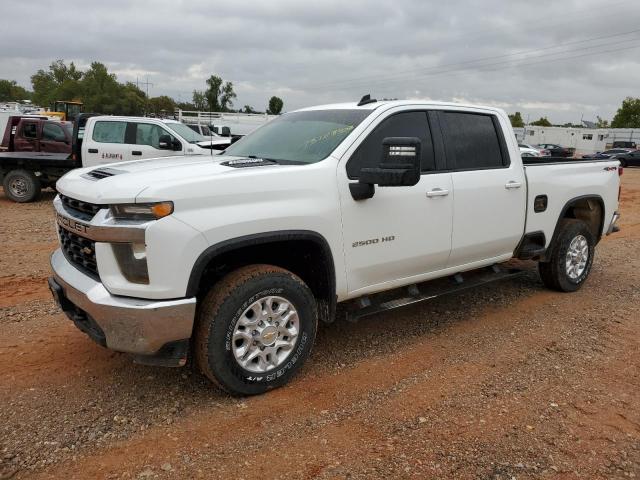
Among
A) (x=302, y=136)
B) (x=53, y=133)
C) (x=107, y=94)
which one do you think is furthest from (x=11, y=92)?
(x=302, y=136)

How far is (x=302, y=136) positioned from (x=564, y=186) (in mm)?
2854

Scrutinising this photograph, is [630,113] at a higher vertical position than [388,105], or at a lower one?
higher

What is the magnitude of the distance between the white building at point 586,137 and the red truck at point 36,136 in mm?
54292

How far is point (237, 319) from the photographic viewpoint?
323 centimetres

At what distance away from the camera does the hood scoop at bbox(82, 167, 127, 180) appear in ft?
11.0

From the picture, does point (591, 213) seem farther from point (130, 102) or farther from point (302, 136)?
point (130, 102)

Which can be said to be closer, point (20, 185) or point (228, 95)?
point (20, 185)

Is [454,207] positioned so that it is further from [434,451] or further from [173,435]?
[173,435]

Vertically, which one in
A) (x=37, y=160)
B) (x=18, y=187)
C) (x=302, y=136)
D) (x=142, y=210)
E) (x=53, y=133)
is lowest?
(x=18, y=187)

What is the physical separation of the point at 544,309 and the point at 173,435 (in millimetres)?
3808

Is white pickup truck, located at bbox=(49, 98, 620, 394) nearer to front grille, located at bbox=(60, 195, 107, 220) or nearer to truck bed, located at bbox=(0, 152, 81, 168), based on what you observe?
front grille, located at bbox=(60, 195, 107, 220)

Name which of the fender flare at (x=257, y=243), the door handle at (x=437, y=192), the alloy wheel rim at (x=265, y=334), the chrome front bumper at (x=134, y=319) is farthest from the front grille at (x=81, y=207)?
the door handle at (x=437, y=192)

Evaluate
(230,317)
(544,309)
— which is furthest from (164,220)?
(544,309)

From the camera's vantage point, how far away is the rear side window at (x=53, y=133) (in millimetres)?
12961
